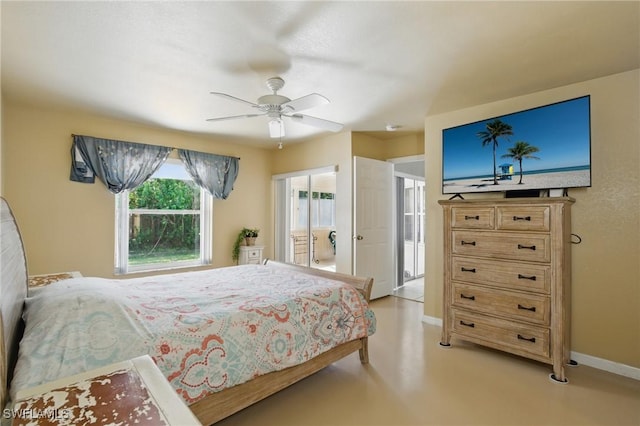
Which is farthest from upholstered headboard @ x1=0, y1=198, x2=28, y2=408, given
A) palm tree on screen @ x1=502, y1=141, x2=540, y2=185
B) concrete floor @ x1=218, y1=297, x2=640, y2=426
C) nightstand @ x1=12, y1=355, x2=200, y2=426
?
palm tree on screen @ x1=502, y1=141, x2=540, y2=185

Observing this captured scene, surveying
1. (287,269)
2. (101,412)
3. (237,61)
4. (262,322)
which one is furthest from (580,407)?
(237,61)

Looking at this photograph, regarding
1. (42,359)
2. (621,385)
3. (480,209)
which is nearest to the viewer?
(42,359)

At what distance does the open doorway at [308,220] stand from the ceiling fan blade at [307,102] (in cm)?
218

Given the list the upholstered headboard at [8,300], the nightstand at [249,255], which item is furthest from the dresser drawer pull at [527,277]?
the nightstand at [249,255]

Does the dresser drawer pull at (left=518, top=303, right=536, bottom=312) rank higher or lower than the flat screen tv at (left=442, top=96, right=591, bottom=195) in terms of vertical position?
lower

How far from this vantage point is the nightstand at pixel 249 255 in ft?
16.7

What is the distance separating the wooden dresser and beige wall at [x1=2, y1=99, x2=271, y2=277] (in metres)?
4.11

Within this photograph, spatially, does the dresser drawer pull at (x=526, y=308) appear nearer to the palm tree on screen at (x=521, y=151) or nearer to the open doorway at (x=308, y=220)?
the palm tree on screen at (x=521, y=151)

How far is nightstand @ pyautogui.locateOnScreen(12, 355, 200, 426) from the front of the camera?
0.78 metres

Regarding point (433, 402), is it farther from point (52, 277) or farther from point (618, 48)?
point (52, 277)

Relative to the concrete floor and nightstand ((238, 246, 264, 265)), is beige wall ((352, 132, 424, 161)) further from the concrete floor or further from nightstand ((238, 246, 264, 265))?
the concrete floor

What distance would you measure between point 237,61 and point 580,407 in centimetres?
349

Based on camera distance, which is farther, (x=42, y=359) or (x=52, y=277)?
(x=52, y=277)

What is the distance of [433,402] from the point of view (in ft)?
6.91
